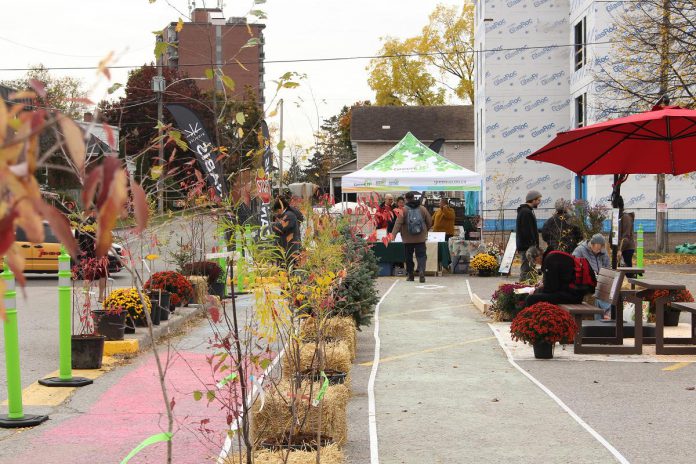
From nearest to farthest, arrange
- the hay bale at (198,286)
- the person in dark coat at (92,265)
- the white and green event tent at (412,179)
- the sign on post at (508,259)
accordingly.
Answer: the person in dark coat at (92,265) < the hay bale at (198,286) < the sign on post at (508,259) < the white and green event tent at (412,179)

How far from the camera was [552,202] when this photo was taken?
39.9 meters

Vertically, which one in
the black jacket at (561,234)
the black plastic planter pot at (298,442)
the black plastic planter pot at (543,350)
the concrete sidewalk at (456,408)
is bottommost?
the concrete sidewalk at (456,408)

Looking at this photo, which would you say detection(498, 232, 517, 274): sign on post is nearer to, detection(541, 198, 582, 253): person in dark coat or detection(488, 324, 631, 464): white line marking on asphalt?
detection(541, 198, 582, 253): person in dark coat

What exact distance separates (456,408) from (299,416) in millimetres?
2307

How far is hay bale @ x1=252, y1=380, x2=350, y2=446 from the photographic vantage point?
614 cm

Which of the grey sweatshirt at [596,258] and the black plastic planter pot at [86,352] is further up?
the grey sweatshirt at [596,258]

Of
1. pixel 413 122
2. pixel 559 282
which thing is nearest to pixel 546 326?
pixel 559 282

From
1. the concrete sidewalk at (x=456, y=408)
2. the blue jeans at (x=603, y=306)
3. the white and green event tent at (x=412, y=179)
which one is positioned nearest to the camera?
the concrete sidewalk at (x=456, y=408)

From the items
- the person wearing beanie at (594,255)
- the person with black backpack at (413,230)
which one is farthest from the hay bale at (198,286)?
the person wearing beanie at (594,255)

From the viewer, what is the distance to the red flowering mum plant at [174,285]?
1484cm

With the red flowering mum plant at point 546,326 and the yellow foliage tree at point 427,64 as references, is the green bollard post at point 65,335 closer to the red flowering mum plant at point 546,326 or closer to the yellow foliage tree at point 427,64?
the red flowering mum plant at point 546,326

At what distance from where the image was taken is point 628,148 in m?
13.8

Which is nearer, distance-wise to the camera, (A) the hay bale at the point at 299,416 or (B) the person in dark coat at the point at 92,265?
(A) the hay bale at the point at 299,416

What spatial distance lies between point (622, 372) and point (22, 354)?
6833 mm
